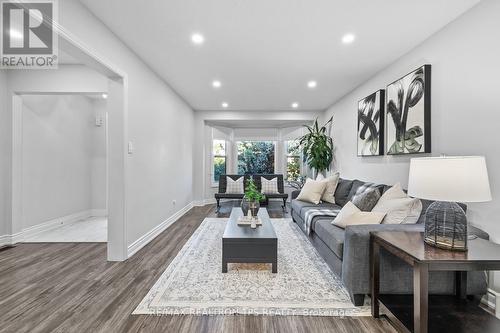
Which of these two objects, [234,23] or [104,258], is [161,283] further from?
[234,23]

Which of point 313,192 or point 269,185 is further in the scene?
point 269,185

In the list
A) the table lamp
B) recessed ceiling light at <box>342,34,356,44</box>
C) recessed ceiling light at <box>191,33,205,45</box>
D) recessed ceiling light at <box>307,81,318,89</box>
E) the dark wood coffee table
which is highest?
recessed ceiling light at <box>307,81,318,89</box>

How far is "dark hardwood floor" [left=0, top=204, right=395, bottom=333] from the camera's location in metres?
1.69

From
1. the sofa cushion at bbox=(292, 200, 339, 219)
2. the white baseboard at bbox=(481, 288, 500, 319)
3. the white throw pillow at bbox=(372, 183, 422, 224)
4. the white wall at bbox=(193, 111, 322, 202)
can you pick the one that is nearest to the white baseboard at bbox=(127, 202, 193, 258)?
the white wall at bbox=(193, 111, 322, 202)

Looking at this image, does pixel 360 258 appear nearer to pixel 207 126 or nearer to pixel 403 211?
pixel 403 211

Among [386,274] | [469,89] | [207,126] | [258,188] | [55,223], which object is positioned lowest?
[55,223]

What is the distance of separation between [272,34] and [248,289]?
2.68 meters

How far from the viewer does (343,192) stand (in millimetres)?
4039

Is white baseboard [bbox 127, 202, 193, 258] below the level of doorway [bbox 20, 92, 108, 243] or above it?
below

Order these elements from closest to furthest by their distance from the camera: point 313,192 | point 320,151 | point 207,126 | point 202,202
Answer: point 313,192, point 320,151, point 202,202, point 207,126

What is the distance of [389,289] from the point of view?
73.9 inches

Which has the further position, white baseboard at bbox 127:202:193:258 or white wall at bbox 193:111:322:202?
white wall at bbox 193:111:322:202

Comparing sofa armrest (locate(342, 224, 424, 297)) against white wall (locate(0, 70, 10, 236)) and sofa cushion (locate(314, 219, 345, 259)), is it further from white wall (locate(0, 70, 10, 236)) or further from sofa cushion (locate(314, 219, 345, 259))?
white wall (locate(0, 70, 10, 236))

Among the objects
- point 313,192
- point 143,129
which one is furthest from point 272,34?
point 313,192
